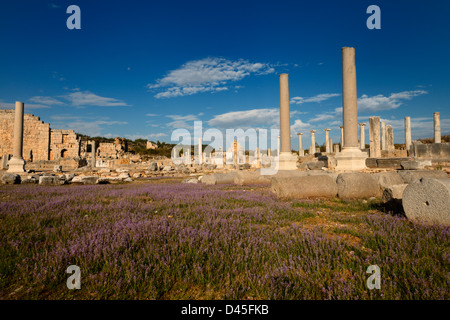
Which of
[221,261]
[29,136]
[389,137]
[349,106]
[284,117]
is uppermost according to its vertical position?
[29,136]

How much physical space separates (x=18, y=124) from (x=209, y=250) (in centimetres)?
2389

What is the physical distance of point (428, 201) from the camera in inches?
142

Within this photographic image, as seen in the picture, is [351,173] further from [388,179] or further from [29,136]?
[29,136]

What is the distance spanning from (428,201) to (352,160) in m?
7.96

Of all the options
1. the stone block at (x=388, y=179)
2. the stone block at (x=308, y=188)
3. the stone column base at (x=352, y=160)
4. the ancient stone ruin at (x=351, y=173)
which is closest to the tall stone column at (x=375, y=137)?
the ancient stone ruin at (x=351, y=173)

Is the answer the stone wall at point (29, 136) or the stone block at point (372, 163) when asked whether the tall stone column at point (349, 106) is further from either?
the stone wall at point (29, 136)

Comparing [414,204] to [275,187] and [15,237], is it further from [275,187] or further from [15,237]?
[15,237]

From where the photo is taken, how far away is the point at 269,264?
243 centimetres

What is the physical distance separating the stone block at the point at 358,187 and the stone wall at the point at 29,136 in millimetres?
47400

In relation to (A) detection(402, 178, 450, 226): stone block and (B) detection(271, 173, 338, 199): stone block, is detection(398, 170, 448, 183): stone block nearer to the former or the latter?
(B) detection(271, 173, 338, 199): stone block

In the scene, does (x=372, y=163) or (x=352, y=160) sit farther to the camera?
(x=372, y=163)

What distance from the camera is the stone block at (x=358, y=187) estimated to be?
21.8 ft

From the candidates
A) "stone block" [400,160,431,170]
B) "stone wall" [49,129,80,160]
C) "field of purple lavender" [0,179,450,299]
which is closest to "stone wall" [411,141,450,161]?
"stone block" [400,160,431,170]

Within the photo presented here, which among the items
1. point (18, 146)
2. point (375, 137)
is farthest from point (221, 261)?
point (18, 146)
